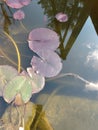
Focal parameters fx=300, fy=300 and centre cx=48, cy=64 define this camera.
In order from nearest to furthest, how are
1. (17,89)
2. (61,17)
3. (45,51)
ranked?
(17,89) → (45,51) → (61,17)

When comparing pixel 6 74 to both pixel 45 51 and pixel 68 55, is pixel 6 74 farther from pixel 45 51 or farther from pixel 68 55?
pixel 68 55

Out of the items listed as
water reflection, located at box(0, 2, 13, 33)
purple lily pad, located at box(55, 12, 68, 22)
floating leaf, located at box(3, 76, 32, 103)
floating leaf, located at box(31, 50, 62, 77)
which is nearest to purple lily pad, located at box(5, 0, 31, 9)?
water reflection, located at box(0, 2, 13, 33)

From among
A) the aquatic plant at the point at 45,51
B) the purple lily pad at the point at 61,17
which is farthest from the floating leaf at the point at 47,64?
the purple lily pad at the point at 61,17

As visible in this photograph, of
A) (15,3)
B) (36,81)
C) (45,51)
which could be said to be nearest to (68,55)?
(45,51)

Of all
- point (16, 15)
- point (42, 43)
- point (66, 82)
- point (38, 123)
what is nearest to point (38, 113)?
point (38, 123)

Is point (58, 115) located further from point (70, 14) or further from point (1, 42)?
point (70, 14)

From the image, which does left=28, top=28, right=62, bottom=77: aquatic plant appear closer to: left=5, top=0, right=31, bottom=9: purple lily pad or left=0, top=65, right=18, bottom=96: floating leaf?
left=0, top=65, right=18, bottom=96: floating leaf

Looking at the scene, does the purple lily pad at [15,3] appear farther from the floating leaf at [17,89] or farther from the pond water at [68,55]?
the floating leaf at [17,89]
